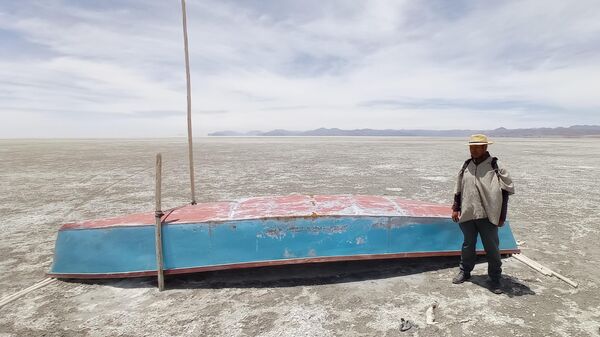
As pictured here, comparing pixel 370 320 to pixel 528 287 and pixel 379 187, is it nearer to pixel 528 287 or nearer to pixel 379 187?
pixel 528 287

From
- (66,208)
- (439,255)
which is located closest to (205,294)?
(439,255)

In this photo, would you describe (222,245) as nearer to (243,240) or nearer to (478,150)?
(243,240)

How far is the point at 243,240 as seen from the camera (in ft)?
16.4

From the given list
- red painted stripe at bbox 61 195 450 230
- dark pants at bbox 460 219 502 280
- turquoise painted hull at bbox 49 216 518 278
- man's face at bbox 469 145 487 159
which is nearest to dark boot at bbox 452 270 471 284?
dark pants at bbox 460 219 502 280

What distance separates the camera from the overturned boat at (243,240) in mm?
4965

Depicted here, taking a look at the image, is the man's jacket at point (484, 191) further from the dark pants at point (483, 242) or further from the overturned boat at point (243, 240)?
the overturned boat at point (243, 240)

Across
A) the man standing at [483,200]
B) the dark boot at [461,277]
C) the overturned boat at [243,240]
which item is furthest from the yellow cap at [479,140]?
the dark boot at [461,277]

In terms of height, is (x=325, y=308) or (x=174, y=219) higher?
(x=174, y=219)

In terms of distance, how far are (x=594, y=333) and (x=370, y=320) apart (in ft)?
7.62

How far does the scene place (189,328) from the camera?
13.1 ft

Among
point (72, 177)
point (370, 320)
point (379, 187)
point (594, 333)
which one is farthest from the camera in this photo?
point (72, 177)

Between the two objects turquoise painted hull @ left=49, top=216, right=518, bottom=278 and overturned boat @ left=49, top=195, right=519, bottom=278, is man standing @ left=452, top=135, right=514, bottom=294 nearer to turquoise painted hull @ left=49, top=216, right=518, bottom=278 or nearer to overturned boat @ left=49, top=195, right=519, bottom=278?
overturned boat @ left=49, top=195, right=519, bottom=278

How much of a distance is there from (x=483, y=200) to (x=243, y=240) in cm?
315

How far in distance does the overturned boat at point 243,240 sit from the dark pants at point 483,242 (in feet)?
1.99
